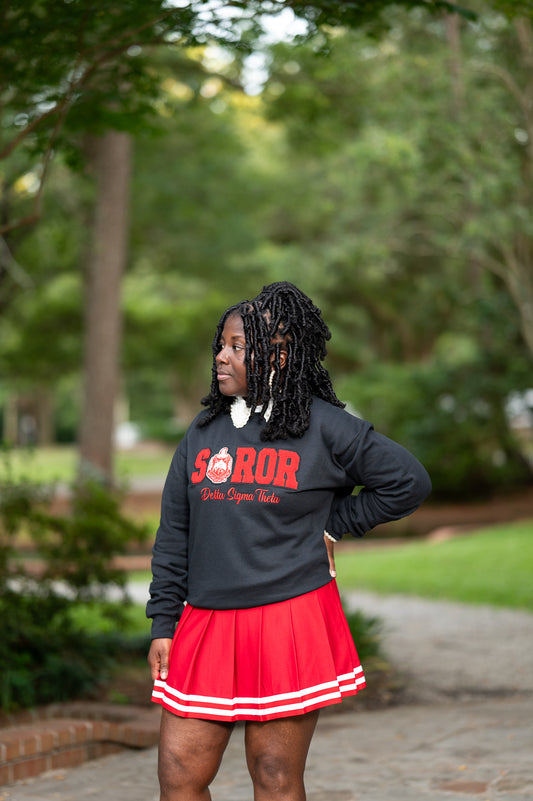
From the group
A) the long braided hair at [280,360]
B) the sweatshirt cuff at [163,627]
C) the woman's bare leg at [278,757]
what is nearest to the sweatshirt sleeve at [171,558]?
the sweatshirt cuff at [163,627]

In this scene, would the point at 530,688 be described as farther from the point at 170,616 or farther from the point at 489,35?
the point at 489,35

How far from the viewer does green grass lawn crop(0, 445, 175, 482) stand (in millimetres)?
6797

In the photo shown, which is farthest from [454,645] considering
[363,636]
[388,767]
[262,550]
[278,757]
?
[262,550]

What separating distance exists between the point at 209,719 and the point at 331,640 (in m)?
0.41

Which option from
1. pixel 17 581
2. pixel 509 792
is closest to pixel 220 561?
pixel 509 792

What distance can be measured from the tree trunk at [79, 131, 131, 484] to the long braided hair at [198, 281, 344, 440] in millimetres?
11789

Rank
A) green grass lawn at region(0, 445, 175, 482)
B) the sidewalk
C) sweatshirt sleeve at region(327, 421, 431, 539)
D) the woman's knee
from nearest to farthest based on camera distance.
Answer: the woman's knee → sweatshirt sleeve at region(327, 421, 431, 539) → the sidewalk → green grass lawn at region(0, 445, 175, 482)

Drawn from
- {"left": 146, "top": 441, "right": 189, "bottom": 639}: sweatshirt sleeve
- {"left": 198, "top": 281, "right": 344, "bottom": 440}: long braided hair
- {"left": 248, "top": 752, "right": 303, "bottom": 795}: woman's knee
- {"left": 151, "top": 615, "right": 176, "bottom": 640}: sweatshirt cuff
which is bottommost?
{"left": 248, "top": 752, "right": 303, "bottom": 795}: woman's knee

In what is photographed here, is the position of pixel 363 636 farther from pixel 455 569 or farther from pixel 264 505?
pixel 455 569

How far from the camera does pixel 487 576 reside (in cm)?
1175

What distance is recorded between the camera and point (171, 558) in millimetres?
2854

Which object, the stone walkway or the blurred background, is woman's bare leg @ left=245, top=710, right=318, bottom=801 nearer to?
the stone walkway

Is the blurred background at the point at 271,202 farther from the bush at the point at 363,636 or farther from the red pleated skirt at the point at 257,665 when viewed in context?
the red pleated skirt at the point at 257,665

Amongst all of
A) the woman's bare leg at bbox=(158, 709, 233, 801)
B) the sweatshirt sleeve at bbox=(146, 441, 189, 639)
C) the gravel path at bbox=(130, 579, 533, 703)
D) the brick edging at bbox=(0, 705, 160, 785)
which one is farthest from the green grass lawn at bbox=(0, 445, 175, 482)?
the woman's bare leg at bbox=(158, 709, 233, 801)
